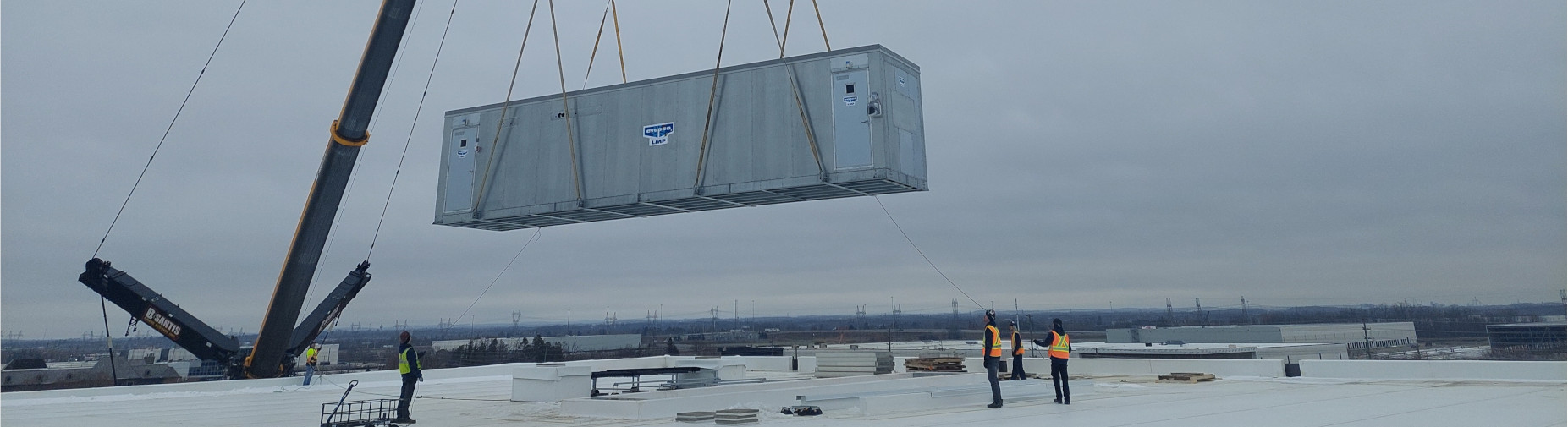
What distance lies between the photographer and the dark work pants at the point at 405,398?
9.95m

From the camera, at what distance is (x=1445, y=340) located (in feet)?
265

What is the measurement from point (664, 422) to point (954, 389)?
4055 mm

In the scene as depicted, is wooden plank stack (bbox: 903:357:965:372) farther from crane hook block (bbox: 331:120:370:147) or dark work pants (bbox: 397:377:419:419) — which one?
crane hook block (bbox: 331:120:370:147)

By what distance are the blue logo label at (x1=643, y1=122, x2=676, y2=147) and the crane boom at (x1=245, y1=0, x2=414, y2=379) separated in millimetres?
4806

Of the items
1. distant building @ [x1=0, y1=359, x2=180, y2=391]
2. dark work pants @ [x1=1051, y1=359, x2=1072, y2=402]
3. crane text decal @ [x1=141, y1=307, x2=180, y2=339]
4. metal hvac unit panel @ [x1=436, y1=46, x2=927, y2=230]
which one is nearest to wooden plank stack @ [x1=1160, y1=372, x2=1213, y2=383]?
dark work pants @ [x1=1051, y1=359, x2=1072, y2=402]

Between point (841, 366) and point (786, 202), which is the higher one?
point (786, 202)

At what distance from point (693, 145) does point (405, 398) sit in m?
5.24

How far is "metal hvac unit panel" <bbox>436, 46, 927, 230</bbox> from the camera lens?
1137 centimetres

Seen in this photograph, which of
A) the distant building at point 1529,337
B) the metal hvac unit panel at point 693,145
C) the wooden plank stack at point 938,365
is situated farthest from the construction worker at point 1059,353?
the distant building at point 1529,337

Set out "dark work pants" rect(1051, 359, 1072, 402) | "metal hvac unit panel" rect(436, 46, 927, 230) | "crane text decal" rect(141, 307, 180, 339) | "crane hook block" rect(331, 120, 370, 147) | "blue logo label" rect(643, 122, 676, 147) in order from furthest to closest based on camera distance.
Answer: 1. "crane text decal" rect(141, 307, 180, 339)
2. "crane hook block" rect(331, 120, 370, 147)
3. "blue logo label" rect(643, 122, 676, 147)
4. "metal hvac unit panel" rect(436, 46, 927, 230)
5. "dark work pants" rect(1051, 359, 1072, 402)

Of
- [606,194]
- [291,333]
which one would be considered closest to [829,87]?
[606,194]

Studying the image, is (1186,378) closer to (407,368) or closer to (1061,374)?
(1061,374)

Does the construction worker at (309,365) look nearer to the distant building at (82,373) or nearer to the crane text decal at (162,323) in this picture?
the crane text decal at (162,323)

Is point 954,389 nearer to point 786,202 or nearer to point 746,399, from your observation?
point 746,399
